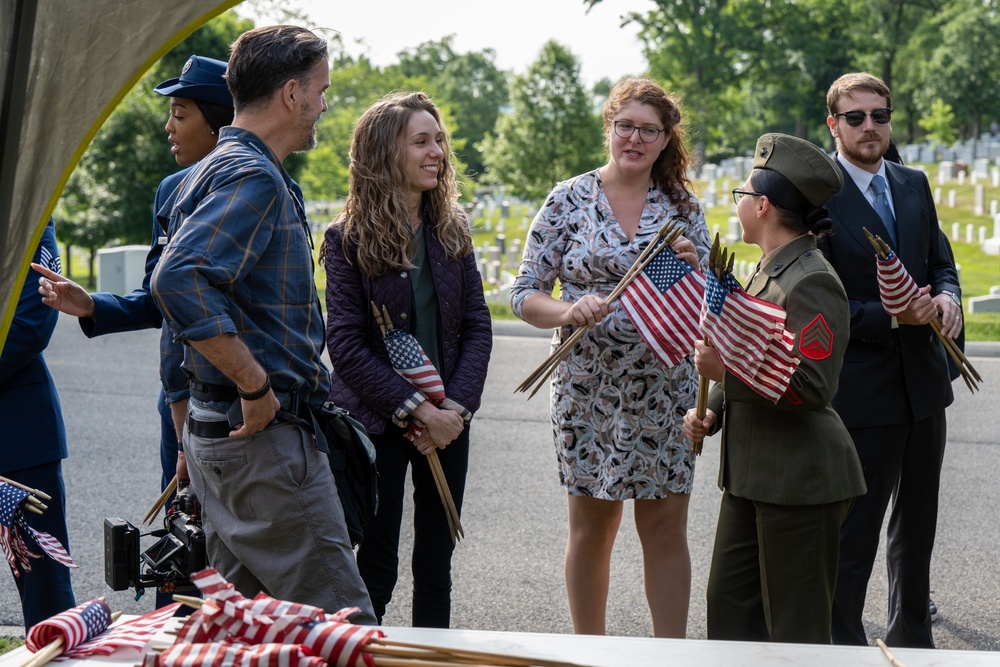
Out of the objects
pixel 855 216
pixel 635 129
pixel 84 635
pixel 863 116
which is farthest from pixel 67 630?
pixel 863 116

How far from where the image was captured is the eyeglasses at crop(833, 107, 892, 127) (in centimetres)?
443

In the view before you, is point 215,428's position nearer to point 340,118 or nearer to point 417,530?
point 417,530

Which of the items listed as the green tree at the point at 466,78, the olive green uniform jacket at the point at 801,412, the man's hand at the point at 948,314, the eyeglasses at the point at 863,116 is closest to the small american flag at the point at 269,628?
the olive green uniform jacket at the point at 801,412

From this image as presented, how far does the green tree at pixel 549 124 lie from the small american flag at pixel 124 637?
28.2 meters

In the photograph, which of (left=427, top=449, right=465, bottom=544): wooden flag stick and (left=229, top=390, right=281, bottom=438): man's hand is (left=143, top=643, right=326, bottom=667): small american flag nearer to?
(left=229, top=390, right=281, bottom=438): man's hand

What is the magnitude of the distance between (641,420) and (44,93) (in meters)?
2.61

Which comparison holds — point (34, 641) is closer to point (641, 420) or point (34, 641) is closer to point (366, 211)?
point (366, 211)

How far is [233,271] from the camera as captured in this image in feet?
9.34

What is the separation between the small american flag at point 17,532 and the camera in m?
2.99

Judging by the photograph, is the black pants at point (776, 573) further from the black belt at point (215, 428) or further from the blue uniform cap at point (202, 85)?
the blue uniform cap at point (202, 85)

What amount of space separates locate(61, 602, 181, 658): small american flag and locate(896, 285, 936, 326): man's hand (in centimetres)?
277

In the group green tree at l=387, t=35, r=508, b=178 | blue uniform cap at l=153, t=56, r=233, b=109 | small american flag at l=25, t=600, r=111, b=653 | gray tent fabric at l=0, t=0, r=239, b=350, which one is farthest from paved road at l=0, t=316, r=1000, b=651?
green tree at l=387, t=35, r=508, b=178

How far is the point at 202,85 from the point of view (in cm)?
411

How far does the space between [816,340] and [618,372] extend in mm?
1161
